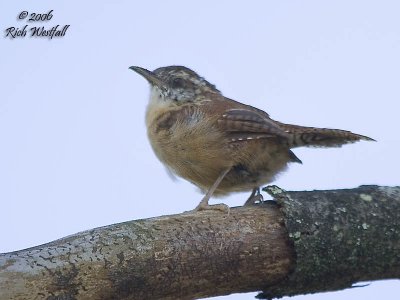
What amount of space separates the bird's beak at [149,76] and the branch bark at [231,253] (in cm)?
203

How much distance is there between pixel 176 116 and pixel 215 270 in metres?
1.86

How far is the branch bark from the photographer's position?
10.2ft

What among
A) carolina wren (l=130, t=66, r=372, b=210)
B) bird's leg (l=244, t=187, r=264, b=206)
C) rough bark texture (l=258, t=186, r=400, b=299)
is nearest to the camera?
rough bark texture (l=258, t=186, r=400, b=299)

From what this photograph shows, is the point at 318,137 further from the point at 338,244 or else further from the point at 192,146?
the point at 338,244

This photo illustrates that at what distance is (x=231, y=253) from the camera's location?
11.4ft

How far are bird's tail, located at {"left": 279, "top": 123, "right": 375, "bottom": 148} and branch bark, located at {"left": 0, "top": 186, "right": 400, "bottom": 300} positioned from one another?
2.39ft

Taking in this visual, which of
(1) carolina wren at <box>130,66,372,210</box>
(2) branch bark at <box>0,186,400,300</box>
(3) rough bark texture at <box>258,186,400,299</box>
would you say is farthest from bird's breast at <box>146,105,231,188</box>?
(3) rough bark texture at <box>258,186,400,299</box>

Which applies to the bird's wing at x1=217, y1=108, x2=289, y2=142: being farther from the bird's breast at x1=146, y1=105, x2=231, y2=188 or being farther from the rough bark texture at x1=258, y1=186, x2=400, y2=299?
the rough bark texture at x1=258, y1=186, x2=400, y2=299

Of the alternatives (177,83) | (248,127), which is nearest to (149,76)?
(177,83)

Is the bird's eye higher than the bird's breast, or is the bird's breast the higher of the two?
the bird's eye

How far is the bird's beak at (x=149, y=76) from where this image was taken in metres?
5.64

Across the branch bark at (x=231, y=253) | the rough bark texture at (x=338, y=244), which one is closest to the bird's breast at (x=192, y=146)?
the branch bark at (x=231, y=253)

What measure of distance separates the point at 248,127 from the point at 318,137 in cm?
44

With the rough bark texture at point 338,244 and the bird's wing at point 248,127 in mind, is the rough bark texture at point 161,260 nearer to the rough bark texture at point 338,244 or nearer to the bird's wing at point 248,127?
the rough bark texture at point 338,244
